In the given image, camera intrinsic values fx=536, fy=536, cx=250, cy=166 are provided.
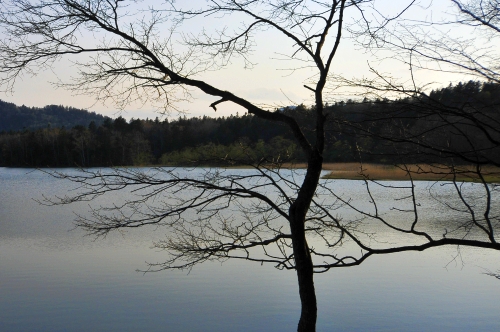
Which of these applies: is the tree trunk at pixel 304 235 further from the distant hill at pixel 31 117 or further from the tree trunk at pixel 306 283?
the distant hill at pixel 31 117

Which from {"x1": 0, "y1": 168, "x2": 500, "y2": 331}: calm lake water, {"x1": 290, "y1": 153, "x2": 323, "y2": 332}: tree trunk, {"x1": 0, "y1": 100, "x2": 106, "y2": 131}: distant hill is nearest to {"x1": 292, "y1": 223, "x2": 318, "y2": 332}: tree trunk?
{"x1": 290, "y1": 153, "x2": 323, "y2": 332}: tree trunk

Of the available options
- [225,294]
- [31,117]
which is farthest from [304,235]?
[31,117]

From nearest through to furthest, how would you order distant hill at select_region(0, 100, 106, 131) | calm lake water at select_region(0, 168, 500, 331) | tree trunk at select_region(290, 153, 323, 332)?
tree trunk at select_region(290, 153, 323, 332)
calm lake water at select_region(0, 168, 500, 331)
distant hill at select_region(0, 100, 106, 131)

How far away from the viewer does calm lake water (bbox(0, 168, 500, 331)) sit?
6.83 m

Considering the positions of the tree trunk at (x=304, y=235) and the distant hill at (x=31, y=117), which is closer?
the tree trunk at (x=304, y=235)

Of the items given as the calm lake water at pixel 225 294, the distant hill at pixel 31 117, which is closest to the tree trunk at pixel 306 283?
the calm lake water at pixel 225 294

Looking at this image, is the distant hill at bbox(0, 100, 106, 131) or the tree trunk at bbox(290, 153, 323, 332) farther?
the distant hill at bbox(0, 100, 106, 131)

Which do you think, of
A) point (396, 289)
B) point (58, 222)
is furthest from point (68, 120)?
point (396, 289)

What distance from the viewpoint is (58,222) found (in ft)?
45.0

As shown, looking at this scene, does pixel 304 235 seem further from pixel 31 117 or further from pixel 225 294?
pixel 31 117

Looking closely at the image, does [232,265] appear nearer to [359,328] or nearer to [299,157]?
[359,328]

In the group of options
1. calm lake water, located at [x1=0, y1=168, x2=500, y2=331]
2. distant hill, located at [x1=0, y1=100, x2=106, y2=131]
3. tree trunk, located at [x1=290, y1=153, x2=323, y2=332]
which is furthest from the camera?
distant hill, located at [x1=0, y1=100, x2=106, y2=131]

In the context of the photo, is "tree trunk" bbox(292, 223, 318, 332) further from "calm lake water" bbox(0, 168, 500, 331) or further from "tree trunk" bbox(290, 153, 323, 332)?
"calm lake water" bbox(0, 168, 500, 331)

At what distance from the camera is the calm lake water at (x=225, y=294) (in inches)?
269
